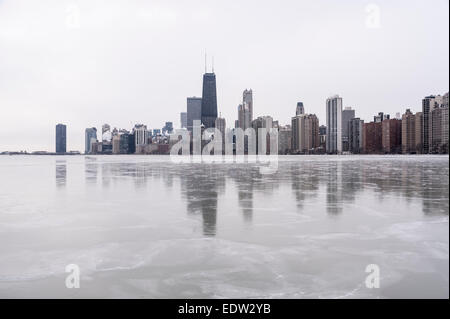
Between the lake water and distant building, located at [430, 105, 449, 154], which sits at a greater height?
distant building, located at [430, 105, 449, 154]

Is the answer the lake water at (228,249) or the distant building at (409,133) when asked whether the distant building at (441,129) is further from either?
the distant building at (409,133)

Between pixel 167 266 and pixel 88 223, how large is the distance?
6.05 meters

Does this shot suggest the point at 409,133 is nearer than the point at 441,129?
No

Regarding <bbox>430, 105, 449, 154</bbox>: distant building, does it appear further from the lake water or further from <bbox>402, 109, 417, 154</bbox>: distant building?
<bbox>402, 109, 417, 154</bbox>: distant building

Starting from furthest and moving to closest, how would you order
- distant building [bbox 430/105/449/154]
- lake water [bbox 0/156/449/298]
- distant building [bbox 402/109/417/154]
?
distant building [bbox 402/109/417/154], distant building [bbox 430/105/449/154], lake water [bbox 0/156/449/298]

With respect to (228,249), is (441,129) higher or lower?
higher

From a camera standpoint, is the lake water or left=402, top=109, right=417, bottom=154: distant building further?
left=402, top=109, right=417, bottom=154: distant building

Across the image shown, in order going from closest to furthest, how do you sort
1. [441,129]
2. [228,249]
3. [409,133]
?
[228,249] → [441,129] → [409,133]

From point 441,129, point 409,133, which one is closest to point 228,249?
point 441,129

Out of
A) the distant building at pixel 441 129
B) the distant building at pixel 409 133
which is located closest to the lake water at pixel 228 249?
the distant building at pixel 441 129

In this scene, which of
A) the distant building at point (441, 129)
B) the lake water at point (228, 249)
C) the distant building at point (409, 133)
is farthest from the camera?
the distant building at point (409, 133)

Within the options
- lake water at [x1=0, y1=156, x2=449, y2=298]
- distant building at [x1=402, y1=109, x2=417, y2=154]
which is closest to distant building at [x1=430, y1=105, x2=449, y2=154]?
lake water at [x1=0, y1=156, x2=449, y2=298]

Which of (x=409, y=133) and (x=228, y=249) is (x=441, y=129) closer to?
(x=228, y=249)
